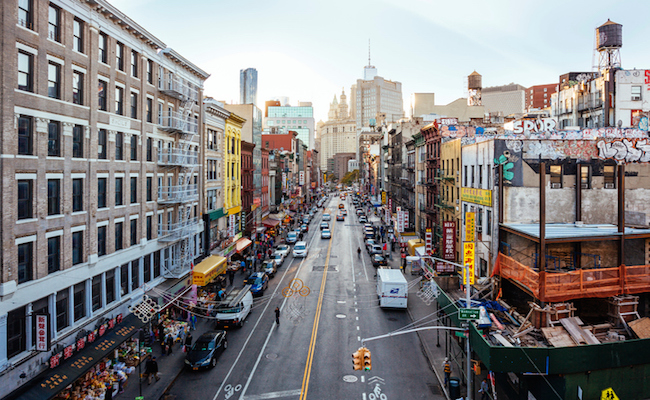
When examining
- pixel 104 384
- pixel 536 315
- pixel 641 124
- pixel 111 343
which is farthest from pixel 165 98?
pixel 641 124

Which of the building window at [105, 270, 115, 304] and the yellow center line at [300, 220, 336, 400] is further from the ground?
the building window at [105, 270, 115, 304]

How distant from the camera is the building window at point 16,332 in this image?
16281 mm

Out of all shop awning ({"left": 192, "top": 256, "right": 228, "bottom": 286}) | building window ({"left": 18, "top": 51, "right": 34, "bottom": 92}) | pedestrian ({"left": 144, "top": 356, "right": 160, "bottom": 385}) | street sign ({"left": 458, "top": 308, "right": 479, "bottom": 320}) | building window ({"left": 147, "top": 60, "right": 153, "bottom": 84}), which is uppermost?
building window ({"left": 147, "top": 60, "right": 153, "bottom": 84})

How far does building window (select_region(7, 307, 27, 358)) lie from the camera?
16281 millimetres

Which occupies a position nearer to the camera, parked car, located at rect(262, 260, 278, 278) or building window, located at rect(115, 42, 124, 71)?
building window, located at rect(115, 42, 124, 71)

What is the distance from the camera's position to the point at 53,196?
19.2 m

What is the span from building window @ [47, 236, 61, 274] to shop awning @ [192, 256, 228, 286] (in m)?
12.9

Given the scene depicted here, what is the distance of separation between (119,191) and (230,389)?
13.4 m

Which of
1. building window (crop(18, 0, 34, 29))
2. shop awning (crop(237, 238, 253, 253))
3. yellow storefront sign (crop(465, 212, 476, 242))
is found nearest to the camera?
building window (crop(18, 0, 34, 29))

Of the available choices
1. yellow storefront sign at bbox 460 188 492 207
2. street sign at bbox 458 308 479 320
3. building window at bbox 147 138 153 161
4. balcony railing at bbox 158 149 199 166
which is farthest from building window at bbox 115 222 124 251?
yellow storefront sign at bbox 460 188 492 207

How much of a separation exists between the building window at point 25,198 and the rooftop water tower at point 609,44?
56.9 metres

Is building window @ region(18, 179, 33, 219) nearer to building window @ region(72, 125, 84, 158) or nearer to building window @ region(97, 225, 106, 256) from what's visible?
building window @ region(72, 125, 84, 158)

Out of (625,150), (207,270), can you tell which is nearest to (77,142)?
(207,270)

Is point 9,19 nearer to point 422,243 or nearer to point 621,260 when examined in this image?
point 621,260
